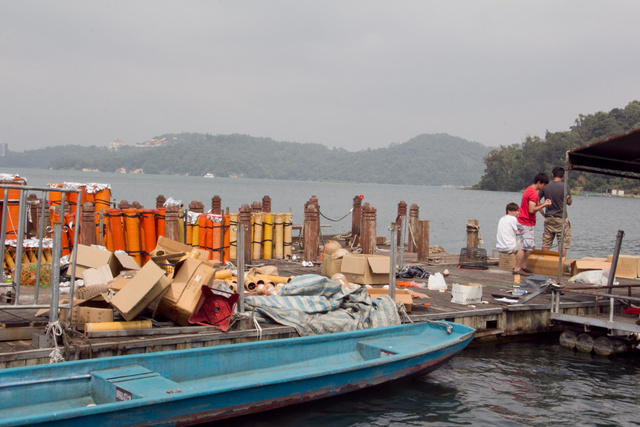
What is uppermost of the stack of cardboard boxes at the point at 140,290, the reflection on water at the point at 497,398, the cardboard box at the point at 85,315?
the stack of cardboard boxes at the point at 140,290

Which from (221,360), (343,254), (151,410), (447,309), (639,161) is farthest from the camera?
(343,254)

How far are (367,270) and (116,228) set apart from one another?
5.71 m

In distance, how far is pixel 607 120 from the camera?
5251 inches

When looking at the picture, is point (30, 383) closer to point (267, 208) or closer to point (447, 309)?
point (447, 309)

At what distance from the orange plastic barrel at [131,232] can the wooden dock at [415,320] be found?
10.9 ft

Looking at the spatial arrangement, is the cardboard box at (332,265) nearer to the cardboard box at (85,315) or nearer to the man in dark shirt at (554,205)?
the man in dark shirt at (554,205)

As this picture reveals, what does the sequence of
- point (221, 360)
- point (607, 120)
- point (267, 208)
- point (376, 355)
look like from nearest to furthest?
point (221, 360) → point (376, 355) → point (267, 208) → point (607, 120)

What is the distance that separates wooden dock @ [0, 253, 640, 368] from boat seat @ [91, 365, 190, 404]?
2.10 ft

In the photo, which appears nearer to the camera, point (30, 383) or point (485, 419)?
point (30, 383)

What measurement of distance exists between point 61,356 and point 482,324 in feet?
23.8

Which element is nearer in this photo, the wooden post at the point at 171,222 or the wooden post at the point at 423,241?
the wooden post at the point at 171,222

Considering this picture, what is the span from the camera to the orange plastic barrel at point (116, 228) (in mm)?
13953

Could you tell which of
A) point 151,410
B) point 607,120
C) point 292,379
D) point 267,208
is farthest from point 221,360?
point 607,120

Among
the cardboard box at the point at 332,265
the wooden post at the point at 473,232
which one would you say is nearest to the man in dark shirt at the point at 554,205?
the wooden post at the point at 473,232
